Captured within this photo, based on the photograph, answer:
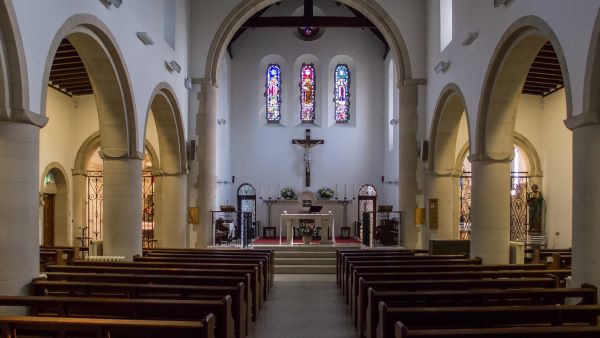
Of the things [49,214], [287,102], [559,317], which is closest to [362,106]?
[287,102]

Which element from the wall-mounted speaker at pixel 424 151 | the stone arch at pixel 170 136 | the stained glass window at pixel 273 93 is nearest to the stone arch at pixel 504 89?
the wall-mounted speaker at pixel 424 151

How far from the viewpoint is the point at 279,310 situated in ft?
27.9

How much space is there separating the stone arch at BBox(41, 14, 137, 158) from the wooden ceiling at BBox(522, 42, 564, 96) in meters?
7.84

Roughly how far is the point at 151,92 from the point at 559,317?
9.05 meters

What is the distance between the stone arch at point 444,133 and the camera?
1352 cm

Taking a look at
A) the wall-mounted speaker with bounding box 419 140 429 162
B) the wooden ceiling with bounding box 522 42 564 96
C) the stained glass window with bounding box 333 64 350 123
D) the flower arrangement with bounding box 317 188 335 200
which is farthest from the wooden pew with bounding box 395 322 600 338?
the stained glass window with bounding box 333 64 350 123

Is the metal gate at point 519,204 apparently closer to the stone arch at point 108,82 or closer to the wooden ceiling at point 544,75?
the wooden ceiling at point 544,75

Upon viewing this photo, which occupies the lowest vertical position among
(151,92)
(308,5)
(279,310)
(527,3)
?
(279,310)

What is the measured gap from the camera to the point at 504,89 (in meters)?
10.2

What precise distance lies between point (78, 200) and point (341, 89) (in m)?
10.8

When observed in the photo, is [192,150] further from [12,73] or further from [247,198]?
[12,73]

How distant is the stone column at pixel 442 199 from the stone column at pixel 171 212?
19.5ft

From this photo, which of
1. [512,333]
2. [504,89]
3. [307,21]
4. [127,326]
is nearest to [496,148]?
[504,89]

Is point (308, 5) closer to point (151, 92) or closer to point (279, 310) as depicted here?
point (151, 92)
